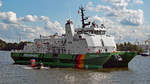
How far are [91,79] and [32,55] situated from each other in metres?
16.9

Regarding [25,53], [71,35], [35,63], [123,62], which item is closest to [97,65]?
[123,62]

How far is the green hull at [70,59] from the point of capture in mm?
29906

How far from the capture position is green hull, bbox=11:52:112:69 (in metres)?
29.9

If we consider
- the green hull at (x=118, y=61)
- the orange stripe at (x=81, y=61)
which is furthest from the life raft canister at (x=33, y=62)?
the green hull at (x=118, y=61)

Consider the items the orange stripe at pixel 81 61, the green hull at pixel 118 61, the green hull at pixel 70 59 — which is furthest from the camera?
the orange stripe at pixel 81 61

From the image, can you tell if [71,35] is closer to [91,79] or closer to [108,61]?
[108,61]

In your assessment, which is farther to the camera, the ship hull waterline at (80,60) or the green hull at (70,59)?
the green hull at (70,59)

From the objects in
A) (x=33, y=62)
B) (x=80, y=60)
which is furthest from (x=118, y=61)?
(x=33, y=62)

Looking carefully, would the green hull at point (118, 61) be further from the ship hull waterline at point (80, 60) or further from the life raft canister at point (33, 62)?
the life raft canister at point (33, 62)

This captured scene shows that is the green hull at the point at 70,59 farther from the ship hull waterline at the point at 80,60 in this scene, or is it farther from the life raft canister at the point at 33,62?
the life raft canister at the point at 33,62

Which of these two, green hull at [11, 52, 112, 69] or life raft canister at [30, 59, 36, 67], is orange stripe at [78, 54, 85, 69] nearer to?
green hull at [11, 52, 112, 69]

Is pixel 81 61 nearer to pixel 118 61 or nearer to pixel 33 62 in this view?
pixel 118 61

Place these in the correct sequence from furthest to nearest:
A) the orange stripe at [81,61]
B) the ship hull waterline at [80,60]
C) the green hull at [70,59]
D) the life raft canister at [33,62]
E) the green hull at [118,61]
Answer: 1. the life raft canister at [33,62]
2. the orange stripe at [81,61]
3. the green hull at [118,61]
4. the green hull at [70,59]
5. the ship hull waterline at [80,60]

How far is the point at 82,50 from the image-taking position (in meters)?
32.1
